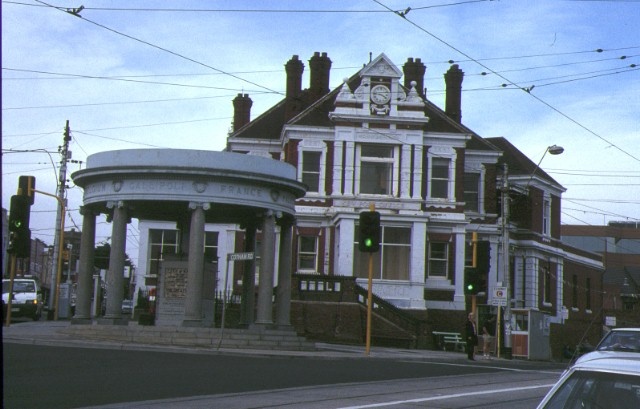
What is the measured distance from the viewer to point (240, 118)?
55.8m

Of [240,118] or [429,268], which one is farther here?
[240,118]

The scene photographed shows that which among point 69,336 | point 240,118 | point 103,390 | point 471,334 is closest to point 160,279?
point 69,336

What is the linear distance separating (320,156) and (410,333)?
996cm

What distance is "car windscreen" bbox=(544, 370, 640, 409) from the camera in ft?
21.0

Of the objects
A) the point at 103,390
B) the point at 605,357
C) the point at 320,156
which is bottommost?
the point at 103,390

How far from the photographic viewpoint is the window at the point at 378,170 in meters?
45.7

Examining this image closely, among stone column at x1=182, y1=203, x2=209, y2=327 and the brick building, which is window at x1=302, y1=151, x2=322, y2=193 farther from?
stone column at x1=182, y1=203, x2=209, y2=327

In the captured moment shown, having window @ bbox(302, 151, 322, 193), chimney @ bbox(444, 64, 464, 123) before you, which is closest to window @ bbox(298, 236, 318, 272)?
window @ bbox(302, 151, 322, 193)

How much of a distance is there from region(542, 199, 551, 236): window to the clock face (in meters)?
14.2

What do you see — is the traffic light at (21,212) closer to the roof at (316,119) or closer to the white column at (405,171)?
the roof at (316,119)

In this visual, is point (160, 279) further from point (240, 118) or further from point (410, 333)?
point (240, 118)

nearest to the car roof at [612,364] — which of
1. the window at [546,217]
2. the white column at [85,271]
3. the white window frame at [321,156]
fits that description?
the white column at [85,271]

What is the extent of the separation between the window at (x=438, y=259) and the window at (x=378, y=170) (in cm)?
361

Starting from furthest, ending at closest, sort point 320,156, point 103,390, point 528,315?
point 320,156 → point 528,315 → point 103,390
